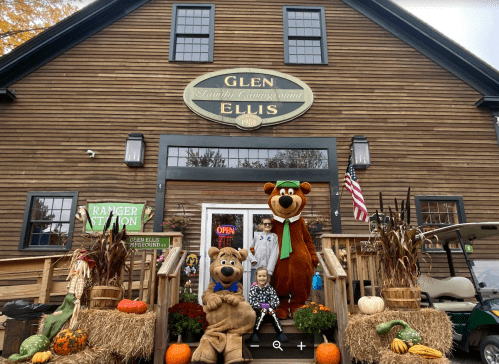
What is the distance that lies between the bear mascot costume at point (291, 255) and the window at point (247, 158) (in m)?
2.42

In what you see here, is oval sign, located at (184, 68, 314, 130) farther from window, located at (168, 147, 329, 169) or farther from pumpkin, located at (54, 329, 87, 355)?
pumpkin, located at (54, 329, 87, 355)

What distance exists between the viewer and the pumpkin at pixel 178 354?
3779mm

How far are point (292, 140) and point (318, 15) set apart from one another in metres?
3.66

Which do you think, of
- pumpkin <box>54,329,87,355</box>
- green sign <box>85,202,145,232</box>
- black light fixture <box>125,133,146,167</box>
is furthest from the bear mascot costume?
black light fixture <box>125,133,146,167</box>

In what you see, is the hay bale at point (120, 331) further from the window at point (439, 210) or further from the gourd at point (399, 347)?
the window at point (439, 210)

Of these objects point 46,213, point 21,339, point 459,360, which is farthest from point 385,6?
point 21,339

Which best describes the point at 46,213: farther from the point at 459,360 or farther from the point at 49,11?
the point at 49,11

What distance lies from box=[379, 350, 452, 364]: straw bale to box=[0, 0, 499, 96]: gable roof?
7.22m

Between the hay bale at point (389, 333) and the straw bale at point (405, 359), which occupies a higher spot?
the hay bale at point (389, 333)

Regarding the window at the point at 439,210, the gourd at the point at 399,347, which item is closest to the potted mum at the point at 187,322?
the gourd at the point at 399,347

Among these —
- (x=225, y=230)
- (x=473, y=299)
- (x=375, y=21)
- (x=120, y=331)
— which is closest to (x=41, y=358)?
(x=120, y=331)

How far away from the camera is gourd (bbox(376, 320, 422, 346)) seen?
346cm

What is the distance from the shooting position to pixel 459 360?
4.77 m

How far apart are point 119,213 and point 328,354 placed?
16.1 ft
